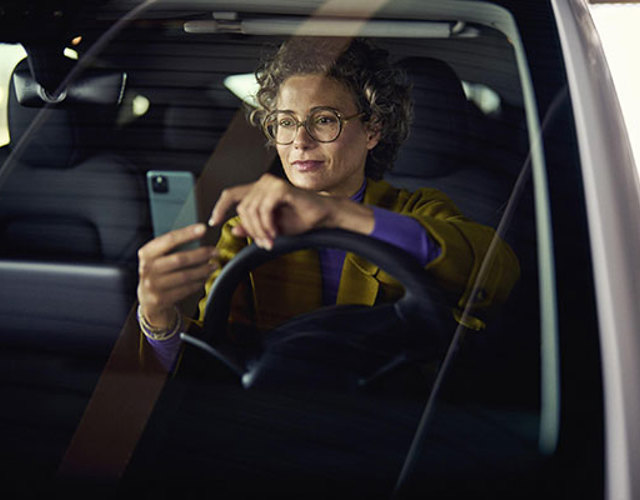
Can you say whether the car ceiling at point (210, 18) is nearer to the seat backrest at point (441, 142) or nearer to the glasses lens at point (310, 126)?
the seat backrest at point (441, 142)

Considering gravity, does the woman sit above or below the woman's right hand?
above

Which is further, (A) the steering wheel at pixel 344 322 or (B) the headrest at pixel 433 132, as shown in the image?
(B) the headrest at pixel 433 132

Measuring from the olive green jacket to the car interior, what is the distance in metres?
0.03

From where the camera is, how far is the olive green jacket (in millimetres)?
951

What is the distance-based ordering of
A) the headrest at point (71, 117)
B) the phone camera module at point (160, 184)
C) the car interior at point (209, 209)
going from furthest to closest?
the headrest at point (71, 117) < the phone camera module at point (160, 184) < the car interior at point (209, 209)

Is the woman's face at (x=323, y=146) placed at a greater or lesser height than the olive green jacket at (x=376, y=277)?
greater

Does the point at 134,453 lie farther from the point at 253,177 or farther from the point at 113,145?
the point at 113,145

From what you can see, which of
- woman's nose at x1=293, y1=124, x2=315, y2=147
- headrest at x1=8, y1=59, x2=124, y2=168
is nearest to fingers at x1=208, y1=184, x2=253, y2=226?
woman's nose at x1=293, y1=124, x2=315, y2=147

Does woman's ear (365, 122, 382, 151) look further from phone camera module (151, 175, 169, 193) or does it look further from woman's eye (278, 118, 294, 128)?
phone camera module (151, 175, 169, 193)

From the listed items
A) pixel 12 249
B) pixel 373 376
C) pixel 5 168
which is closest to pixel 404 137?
A: pixel 373 376

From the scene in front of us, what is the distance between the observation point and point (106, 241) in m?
1.22

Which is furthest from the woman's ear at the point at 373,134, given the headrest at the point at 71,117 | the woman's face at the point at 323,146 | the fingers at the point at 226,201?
the headrest at the point at 71,117

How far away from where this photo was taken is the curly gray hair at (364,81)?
1.09 m

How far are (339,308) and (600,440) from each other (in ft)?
1.29
